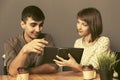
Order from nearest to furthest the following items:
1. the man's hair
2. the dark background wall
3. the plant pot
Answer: the plant pot < the man's hair < the dark background wall

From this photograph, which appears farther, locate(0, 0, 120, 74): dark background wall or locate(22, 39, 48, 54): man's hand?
locate(0, 0, 120, 74): dark background wall

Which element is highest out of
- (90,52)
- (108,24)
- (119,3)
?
(119,3)

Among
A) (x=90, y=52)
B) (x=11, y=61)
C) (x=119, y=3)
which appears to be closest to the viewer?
(x=11, y=61)

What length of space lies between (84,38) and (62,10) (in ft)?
1.61

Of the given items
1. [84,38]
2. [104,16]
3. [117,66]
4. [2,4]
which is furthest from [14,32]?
[117,66]

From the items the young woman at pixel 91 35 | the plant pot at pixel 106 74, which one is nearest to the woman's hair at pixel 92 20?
the young woman at pixel 91 35

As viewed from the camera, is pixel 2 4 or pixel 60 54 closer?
pixel 60 54

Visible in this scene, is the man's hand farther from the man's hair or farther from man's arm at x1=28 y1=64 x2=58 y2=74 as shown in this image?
the man's hair

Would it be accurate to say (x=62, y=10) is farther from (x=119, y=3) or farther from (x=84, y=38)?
Answer: (x=119, y=3)

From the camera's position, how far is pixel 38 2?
3.06 m

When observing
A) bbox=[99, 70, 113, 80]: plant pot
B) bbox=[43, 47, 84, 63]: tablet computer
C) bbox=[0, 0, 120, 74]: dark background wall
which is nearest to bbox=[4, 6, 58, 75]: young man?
bbox=[43, 47, 84, 63]: tablet computer

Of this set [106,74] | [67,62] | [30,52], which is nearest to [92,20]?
[67,62]

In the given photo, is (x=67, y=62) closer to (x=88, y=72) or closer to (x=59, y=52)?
(x=59, y=52)

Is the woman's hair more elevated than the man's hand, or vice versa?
the woman's hair
